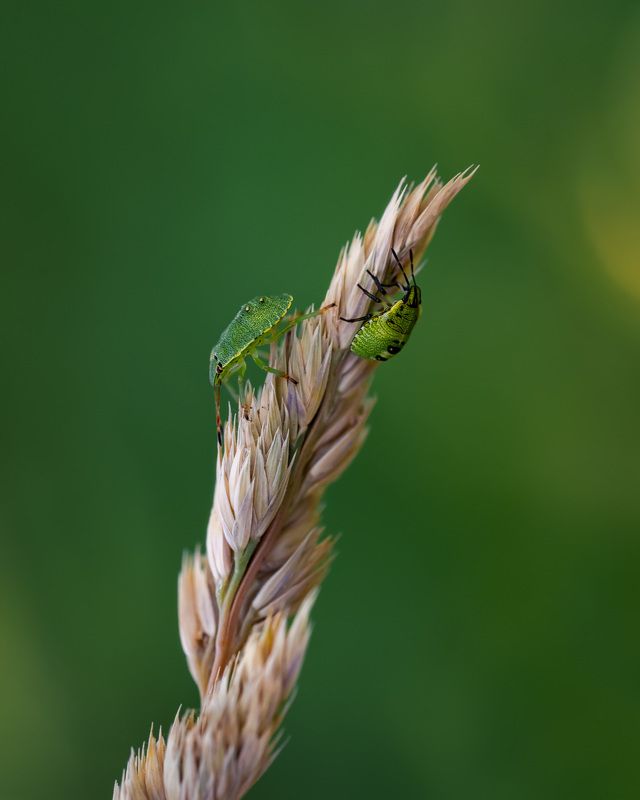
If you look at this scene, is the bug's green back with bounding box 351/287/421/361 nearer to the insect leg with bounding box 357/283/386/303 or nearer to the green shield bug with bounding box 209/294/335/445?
the insect leg with bounding box 357/283/386/303

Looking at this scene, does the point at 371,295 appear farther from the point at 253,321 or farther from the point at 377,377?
the point at 377,377

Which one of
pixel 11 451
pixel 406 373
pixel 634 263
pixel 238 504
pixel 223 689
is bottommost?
pixel 223 689

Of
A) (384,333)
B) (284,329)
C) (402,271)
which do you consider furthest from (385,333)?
(284,329)

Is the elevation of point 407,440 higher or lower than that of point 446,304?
lower

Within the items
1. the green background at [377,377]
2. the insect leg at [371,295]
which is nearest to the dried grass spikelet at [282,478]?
the insect leg at [371,295]

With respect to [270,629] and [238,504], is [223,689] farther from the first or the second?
[238,504]

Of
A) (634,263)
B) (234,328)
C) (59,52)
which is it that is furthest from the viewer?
(59,52)

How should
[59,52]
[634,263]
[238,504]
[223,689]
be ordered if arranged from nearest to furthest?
[223,689] < [238,504] < [634,263] < [59,52]

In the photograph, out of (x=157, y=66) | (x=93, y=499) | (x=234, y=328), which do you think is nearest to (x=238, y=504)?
(x=234, y=328)
